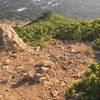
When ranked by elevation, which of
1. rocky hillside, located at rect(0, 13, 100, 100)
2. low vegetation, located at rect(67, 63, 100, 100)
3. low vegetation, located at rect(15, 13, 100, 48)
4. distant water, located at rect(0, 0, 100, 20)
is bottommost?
distant water, located at rect(0, 0, 100, 20)

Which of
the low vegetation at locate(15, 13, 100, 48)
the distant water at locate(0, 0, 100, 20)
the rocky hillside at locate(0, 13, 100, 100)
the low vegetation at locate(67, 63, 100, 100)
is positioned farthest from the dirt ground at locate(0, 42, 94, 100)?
the distant water at locate(0, 0, 100, 20)

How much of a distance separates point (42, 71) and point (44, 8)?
3341cm

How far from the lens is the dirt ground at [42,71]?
12.5 meters

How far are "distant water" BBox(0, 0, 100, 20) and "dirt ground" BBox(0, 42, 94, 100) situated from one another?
90.3ft

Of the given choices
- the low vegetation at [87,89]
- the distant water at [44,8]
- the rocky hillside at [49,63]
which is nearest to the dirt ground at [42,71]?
the rocky hillside at [49,63]

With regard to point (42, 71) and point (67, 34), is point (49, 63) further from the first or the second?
point (67, 34)

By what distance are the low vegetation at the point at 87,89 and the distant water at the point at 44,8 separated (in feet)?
103

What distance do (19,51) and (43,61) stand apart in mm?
1944

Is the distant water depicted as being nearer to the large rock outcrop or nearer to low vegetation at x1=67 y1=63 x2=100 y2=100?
the large rock outcrop

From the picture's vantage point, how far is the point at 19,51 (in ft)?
53.4

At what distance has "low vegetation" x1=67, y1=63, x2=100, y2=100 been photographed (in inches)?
468

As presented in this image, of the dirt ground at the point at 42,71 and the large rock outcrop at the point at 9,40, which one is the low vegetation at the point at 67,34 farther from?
the large rock outcrop at the point at 9,40

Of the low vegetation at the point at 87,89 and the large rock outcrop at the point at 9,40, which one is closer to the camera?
the low vegetation at the point at 87,89

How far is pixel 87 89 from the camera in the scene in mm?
12227
